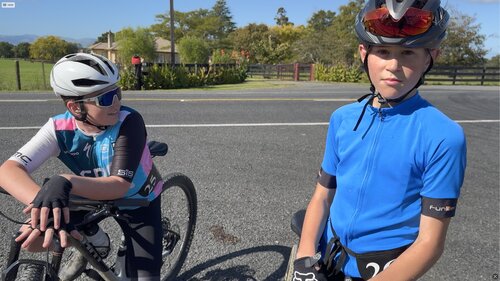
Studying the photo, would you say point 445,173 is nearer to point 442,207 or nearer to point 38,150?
point 442,207

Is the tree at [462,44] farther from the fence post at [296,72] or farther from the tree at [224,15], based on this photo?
the tree at [224,15]

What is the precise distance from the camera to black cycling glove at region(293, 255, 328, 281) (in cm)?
158

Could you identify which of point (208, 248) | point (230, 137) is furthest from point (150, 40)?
point (208, 248)

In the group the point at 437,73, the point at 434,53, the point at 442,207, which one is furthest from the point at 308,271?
the point at 437,73

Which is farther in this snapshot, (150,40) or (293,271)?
(150,40)

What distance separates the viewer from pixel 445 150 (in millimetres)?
1412

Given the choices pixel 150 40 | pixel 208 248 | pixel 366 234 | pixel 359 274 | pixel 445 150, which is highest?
pixel 150 40

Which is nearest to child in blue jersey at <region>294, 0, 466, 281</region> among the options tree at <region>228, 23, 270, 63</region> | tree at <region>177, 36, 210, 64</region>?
tree at <region>177, 36, 210, 64</region>

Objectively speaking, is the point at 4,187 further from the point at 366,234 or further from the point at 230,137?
the point at 230,137

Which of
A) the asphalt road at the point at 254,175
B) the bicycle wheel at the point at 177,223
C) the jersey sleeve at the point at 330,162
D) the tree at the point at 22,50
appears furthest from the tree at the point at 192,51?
the tree at the point at 22,50

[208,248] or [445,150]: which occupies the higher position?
[445,150]

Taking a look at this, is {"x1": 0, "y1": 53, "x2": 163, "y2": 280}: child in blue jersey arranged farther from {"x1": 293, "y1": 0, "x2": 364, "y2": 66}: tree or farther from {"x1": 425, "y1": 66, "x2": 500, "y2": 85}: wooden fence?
{"x1": 293, "y1": 0, "x2": 364, "y2": 66}: tree

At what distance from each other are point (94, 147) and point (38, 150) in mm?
282

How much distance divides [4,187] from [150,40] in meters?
53.2
